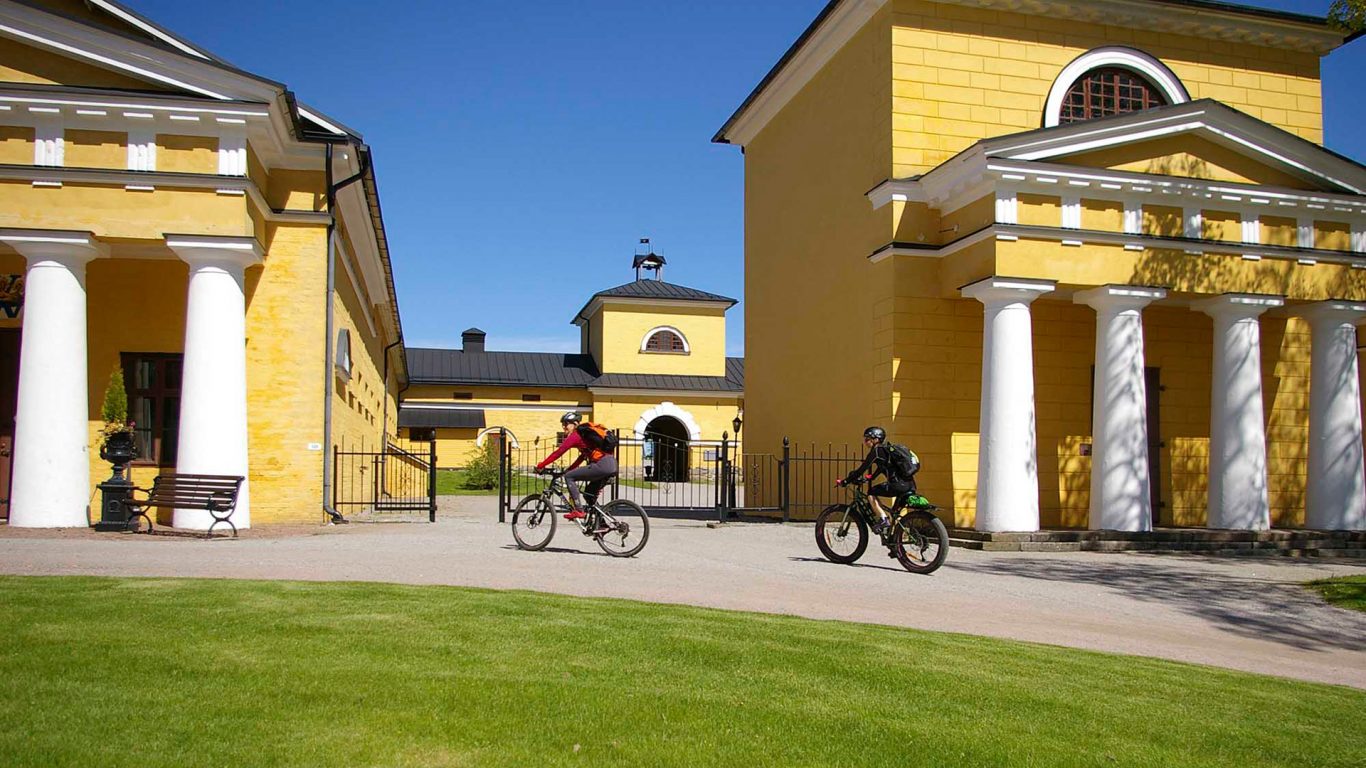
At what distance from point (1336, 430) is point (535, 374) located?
37994mm

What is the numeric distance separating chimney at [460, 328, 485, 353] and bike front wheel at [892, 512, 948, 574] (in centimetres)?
4593

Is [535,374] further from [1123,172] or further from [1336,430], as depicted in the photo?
[1336,430]

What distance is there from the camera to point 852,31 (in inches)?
828

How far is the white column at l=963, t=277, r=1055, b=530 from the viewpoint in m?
16.5

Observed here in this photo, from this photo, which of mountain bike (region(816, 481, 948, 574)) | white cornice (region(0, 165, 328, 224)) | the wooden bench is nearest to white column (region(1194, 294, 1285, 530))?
mountain bike (region(816, 481, 948, 574))

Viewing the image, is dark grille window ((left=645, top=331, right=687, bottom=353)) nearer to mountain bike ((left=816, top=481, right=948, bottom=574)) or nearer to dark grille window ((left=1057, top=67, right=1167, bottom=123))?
dark grille window ((left=1057, top=67, right=1167, bottom=123))

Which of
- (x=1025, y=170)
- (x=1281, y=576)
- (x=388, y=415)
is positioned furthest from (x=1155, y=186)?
(x=388, y=415)

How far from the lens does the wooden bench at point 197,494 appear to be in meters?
14.4

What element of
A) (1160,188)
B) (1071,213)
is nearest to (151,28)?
(1071,213)

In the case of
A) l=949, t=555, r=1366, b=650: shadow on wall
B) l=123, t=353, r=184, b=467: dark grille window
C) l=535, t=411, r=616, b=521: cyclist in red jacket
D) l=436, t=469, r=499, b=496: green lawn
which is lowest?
l=949, t=555, r=1366, b=650: shadow on wall

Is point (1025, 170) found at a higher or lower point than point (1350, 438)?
higher

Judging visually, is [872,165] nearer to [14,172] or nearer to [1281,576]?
[1281,576]

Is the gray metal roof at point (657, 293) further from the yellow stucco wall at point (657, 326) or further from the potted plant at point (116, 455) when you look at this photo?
the potted plant at point (116, 455)

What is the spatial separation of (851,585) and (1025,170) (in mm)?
8215
